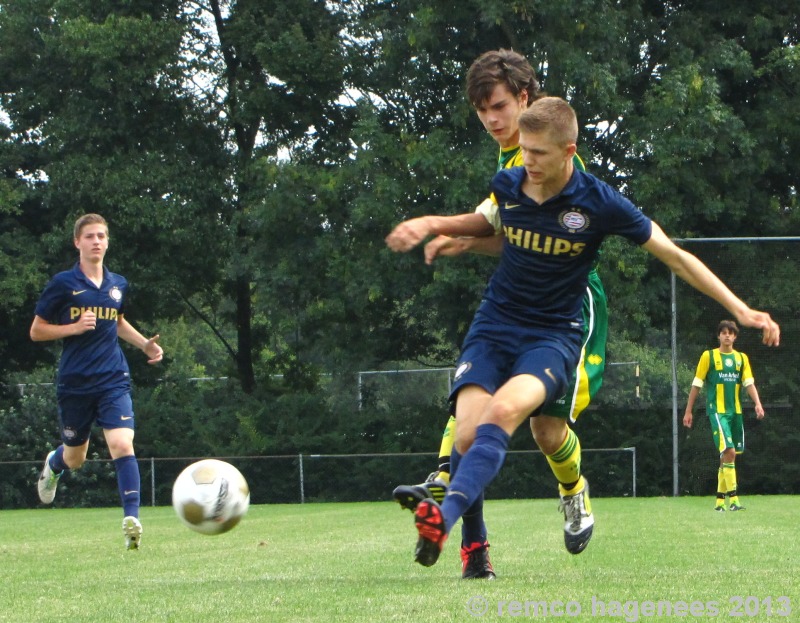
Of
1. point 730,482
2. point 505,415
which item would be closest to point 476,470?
point 505,415

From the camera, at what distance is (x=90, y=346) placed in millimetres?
9312

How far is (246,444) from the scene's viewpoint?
2400cm

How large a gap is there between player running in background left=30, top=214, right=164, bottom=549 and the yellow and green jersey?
8.41 meters

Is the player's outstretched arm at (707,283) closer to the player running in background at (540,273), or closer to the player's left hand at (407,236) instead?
the player running in background at (540,273)

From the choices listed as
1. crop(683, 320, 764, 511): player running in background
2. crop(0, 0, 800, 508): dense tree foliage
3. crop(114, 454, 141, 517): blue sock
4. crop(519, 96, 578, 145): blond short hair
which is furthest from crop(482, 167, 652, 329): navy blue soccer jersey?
crop(0, 0, 800, 508): dense tree foliage

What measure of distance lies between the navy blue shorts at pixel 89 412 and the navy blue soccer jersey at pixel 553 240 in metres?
4.54

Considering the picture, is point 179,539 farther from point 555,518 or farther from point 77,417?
point 555,518

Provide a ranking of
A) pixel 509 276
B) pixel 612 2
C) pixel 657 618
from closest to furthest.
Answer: pixel 657 618 < pixel 509 276 < pixel 612 2

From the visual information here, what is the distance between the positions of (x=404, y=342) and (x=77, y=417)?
16227mm

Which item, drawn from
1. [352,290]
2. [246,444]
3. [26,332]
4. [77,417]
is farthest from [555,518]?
[26,332]

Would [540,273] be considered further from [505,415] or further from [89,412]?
[89,412]

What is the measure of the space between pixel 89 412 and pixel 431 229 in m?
5.15

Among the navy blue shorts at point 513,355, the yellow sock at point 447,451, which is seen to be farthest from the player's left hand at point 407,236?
the yellow sock at point 447,451

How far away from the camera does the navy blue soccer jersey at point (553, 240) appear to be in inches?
209
